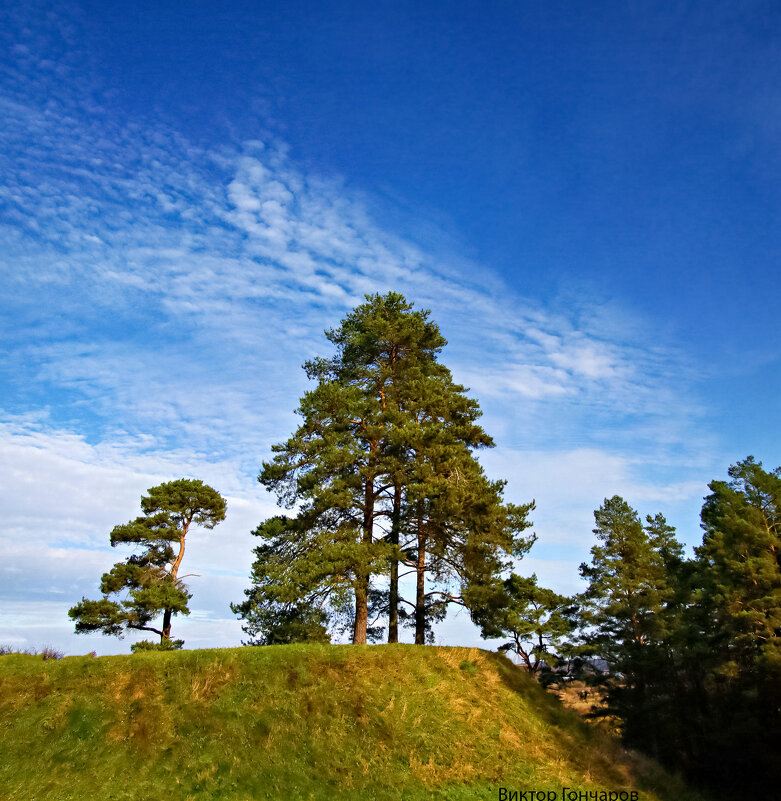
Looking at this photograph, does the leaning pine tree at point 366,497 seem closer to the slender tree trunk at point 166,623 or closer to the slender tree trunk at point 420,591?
the slender tree trunk at point 420,591

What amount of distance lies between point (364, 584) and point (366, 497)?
485 cm

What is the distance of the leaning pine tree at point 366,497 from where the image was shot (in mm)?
24641

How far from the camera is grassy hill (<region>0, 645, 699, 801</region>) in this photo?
1672 centimetres

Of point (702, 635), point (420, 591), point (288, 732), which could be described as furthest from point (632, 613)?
point (288, 732)

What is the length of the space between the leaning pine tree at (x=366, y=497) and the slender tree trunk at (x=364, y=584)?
51mm

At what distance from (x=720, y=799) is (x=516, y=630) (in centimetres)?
1089

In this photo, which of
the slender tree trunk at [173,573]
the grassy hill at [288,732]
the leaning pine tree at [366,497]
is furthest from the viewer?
the slender tree trunk at [173,573]

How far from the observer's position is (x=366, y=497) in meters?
28.5

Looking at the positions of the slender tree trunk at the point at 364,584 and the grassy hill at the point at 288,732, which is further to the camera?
the slender tree trunk at the point at 364,584

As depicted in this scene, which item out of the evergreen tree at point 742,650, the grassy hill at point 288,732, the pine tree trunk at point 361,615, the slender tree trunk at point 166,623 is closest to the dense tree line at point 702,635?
the evergreen tree at point 742,650

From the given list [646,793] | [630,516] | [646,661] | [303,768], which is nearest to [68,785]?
[303,768]

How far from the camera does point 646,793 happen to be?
20.2 meters

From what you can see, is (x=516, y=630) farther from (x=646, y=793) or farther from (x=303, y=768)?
(x=303, y=768)

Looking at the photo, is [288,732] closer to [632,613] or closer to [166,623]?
[166,623]
